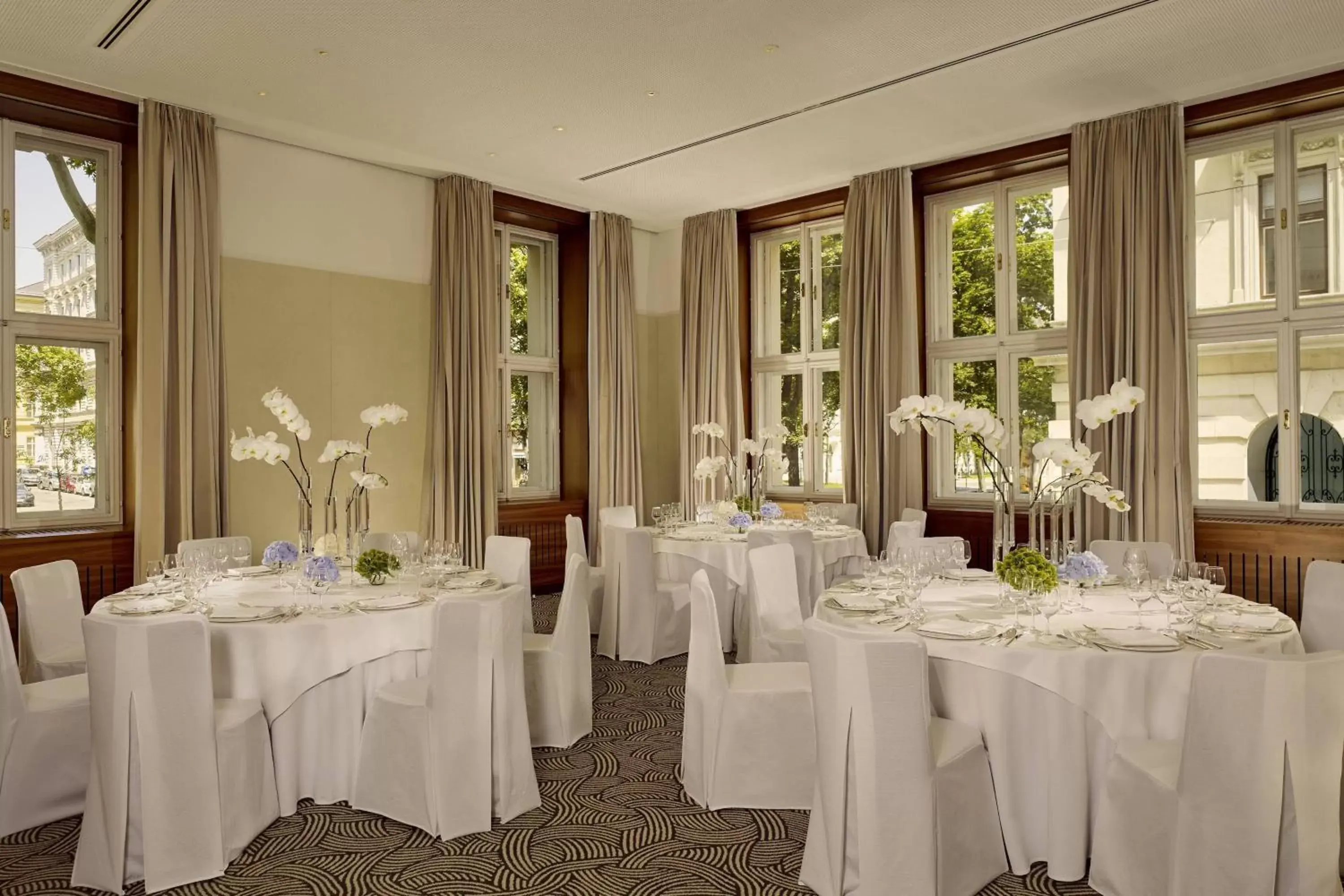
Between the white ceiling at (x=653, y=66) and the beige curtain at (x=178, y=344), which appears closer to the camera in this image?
the white ceiling at (x=653, y=66)

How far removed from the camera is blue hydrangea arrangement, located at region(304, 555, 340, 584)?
12.5ft

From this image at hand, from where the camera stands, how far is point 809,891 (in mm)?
2939

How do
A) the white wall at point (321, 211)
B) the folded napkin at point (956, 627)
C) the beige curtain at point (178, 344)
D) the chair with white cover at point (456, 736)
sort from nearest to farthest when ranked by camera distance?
the folded napkin at point (956, 627) → the chair with white cover at point (456, 736) → the beige curtain at point (178, 344) → the white wall at point (321, 211)

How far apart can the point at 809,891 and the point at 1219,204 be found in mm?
5919

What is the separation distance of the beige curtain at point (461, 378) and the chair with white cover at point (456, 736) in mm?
4230

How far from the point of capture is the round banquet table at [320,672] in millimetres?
3422

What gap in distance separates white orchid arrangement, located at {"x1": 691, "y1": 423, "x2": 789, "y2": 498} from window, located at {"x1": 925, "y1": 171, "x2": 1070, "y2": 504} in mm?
1416

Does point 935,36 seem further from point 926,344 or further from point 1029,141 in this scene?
point 926,344

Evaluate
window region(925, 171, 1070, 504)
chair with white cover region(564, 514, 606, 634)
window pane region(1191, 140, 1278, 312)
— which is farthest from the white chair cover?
window pane region(1191, 140, 1278, 312)

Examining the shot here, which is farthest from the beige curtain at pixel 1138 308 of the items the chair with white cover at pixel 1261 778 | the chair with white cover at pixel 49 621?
the chair with white cover at pixel 49 621

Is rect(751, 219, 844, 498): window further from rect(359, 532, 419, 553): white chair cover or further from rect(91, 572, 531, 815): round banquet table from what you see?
rect(91, 572, 531, 815): round banquet table

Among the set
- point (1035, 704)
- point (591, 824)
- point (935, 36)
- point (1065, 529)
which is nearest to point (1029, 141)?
point (935, 36)

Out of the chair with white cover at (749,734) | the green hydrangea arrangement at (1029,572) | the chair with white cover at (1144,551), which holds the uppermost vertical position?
the green hydrangea arrangement at (1029,572)

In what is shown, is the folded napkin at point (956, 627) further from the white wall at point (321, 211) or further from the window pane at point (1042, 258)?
the white wall at point (321, 211)
